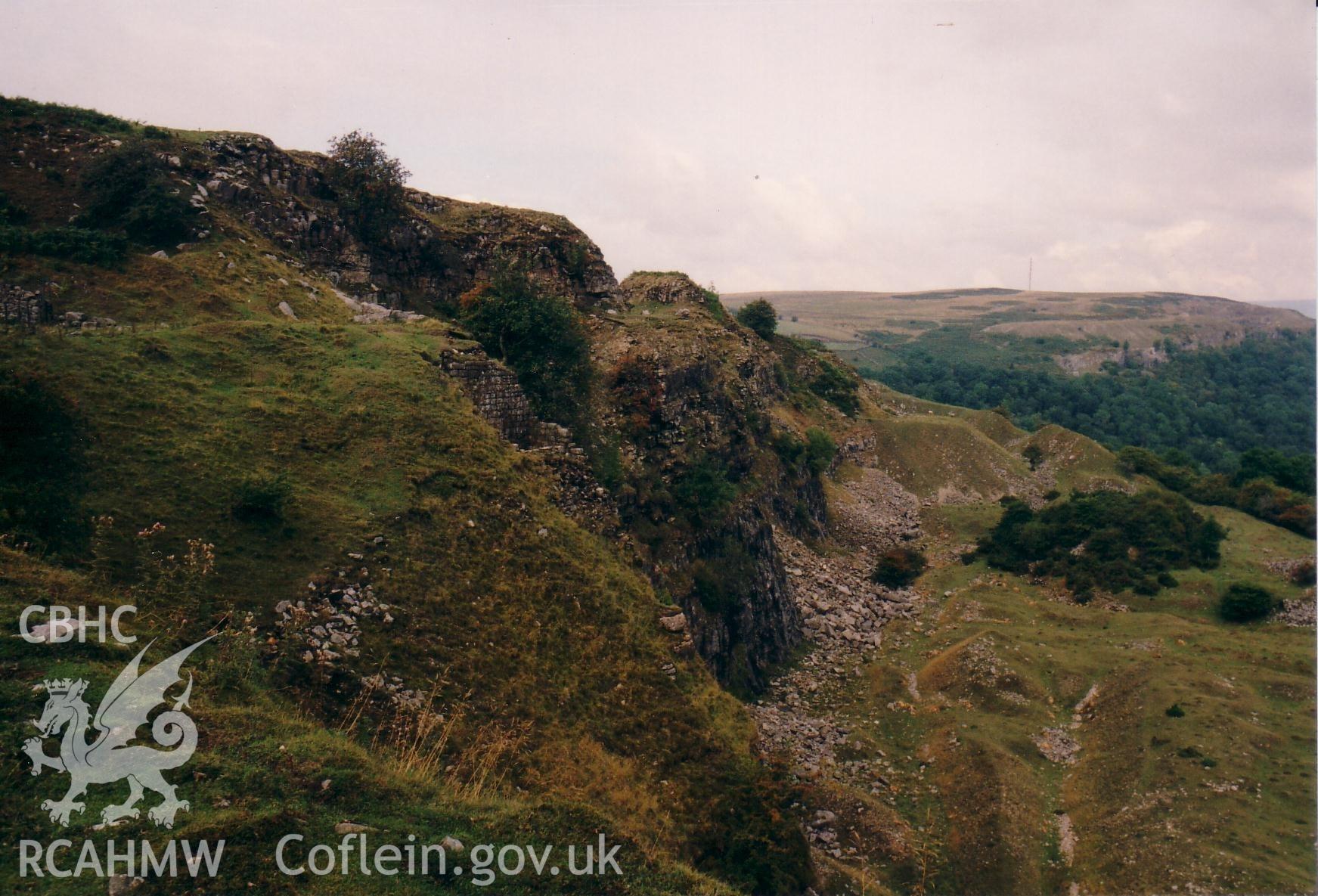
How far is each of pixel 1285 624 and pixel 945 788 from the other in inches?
864

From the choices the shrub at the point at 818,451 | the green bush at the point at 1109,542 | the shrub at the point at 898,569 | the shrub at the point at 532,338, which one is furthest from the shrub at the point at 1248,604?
the shrub at the point at 532,338

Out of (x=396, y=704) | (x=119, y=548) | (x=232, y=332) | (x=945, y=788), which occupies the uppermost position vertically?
(x=232, y=332)

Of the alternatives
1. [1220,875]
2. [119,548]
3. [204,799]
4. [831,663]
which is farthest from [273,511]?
[831,663]

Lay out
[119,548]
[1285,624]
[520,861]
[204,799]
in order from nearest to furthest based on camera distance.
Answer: [204,799] < [520,861] < [119,548] < [1285,624]

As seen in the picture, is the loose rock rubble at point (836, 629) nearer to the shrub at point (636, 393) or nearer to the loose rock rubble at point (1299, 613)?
the shrub at point (636, 393)

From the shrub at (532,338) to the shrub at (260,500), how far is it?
13.2 meters

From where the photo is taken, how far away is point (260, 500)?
14.9 m

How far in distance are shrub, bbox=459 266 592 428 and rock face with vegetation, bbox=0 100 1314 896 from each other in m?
0.16

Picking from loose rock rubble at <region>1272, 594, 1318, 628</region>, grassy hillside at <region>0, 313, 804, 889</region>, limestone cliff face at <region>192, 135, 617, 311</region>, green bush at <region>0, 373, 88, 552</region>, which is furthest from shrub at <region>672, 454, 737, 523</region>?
loose rock rubble at <region>1272, 594, 1318, 628</region>

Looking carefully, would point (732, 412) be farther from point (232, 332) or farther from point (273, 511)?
point (273, 511)

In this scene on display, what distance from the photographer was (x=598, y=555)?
2020 centimetres

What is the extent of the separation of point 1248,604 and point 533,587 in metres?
37.1

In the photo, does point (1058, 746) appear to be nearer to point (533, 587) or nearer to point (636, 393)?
point (636, 393)

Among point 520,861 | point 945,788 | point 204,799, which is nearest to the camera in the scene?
point 204,799
